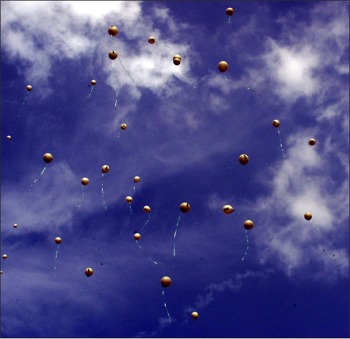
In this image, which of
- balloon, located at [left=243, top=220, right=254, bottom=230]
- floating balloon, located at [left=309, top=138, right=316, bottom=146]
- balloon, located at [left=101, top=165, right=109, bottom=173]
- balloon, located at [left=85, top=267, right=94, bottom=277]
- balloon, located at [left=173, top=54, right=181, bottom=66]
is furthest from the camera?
balloon, located at [left=101, top=165, right=109, bottom=173]

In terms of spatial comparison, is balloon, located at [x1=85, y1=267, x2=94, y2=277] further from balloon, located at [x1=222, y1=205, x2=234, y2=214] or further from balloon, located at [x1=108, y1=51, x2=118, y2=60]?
balloon, located at [x1=108, y1=51, x2=118, y2=60]

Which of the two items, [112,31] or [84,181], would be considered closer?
Answer: [112,31]

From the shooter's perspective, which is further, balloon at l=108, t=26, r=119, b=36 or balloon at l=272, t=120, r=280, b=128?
balloon at l=272, t=120, r=280, b=128

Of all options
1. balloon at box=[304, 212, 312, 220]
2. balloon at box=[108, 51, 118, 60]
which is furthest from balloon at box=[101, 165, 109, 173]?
balloon at box=[304, 212, 312, 220]

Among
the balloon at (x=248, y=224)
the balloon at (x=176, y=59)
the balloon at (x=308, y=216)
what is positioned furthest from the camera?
the balloon at (x=308, y=216)

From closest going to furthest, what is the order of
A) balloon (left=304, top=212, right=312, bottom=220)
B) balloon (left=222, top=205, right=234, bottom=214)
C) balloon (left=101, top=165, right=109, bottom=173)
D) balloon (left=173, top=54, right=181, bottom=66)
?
balloon (left=173, top=54, right=181, bottom=66) → balloon (left=222, top=205, right=234, bottom=214) → balloon (left=304, top=212, right=312, bottom=220) → balloon (left=101, top=165, right=109, bottom=173)

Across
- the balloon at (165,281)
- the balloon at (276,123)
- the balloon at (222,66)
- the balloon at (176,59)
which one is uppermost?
the balloon at (176,59)

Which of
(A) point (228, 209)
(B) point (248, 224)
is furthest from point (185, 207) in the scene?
(B) point (248, 224)

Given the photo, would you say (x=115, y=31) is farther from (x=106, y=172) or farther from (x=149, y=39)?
(x=106, y=172)

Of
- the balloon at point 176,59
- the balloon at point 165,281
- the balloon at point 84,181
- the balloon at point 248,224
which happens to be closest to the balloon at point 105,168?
the balloon at point 84,181

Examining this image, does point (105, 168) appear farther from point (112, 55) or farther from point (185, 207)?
point (112, 55)

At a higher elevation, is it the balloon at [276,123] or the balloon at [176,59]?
the balloon at [176,59]

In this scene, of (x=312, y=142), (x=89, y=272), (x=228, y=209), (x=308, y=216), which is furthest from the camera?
(x=89, y=272)

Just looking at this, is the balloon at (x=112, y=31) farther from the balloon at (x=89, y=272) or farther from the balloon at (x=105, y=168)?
the balloon at (x=89, y=272)
